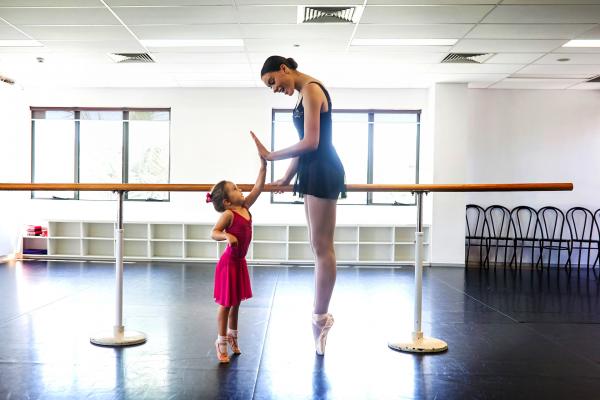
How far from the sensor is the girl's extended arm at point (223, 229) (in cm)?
232

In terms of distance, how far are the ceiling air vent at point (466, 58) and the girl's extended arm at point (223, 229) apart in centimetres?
446

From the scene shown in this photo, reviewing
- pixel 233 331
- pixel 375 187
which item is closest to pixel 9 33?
pixel 233 331

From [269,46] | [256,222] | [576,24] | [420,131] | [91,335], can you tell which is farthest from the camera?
[420,131]

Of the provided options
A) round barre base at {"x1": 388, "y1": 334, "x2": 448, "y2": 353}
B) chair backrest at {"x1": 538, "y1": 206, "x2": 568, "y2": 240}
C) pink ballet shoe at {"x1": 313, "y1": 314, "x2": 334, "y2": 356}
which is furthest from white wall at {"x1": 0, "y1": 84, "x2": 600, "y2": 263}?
pink ballet shoe at {"x1": 313, "y1": 314, "x2": 334, "y2": 356}

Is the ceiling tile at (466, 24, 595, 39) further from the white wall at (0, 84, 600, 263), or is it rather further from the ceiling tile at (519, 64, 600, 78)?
the white wall at (0, 84, 600, 263)

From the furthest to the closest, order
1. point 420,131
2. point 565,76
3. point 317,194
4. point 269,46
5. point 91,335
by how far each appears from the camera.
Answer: point 420,131, point 565,76, point 269,46, point 91,335, point 317,194

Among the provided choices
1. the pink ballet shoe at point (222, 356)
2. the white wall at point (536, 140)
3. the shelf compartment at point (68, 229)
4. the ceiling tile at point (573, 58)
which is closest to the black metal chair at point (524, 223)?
the white wall at point (536, 140)

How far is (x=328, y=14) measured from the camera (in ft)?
15.4

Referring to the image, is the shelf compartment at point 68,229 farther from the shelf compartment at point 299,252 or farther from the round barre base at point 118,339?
the round barre base at point 118,339

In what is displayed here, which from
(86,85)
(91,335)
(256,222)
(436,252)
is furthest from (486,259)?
(86,85)

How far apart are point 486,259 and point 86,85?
6.61 meters

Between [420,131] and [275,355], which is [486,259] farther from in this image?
[275,355]

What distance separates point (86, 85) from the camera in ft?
25.5

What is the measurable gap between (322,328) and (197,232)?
212 inches
